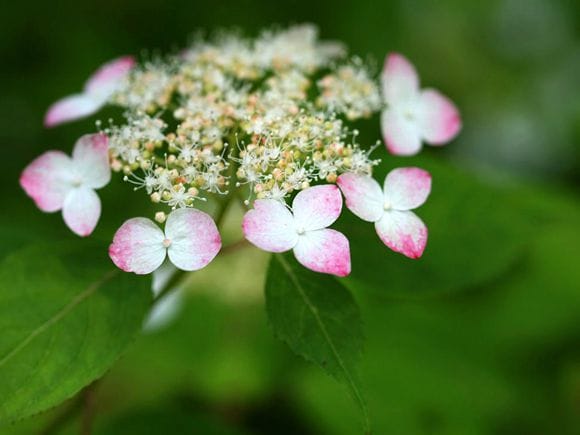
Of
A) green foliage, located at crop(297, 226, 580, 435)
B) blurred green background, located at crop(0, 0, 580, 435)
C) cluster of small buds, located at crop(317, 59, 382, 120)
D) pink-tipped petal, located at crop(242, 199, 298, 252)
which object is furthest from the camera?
green foliage, located at crop(297, 226, 580, 435)

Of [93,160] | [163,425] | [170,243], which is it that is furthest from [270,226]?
[163,425]

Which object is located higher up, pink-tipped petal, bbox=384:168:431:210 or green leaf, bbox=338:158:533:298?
pink-tipped petal, bbox=384:168:431:210

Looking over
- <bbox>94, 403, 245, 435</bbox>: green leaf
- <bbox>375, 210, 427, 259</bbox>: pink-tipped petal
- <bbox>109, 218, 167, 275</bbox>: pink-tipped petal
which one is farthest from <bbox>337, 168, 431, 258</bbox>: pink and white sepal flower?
<bbox>94, 403, 245, 435</bbox>: green leaf

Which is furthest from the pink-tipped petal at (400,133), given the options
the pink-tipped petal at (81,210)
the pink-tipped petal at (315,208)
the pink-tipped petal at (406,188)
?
the pink-tipped petal at (81,210)

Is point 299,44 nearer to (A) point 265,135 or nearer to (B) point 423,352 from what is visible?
(A) point 265,135

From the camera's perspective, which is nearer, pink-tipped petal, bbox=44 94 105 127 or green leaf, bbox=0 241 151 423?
green leaf, bbox=0 241 151 423

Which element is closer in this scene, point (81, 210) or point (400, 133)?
point (81, 210)

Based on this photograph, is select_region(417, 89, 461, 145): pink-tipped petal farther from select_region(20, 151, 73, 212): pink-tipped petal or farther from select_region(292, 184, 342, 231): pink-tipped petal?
select_region(20, 151, 73, 212): pink-tipped petal

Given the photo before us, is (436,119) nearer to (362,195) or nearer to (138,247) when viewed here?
(362,195)
